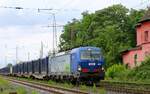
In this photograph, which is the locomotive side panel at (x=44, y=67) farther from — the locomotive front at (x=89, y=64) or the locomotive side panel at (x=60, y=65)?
the locomotive front at (x=89, y=64)

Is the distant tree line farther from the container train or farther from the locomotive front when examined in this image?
the locomotive front

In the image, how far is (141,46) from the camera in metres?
56.3

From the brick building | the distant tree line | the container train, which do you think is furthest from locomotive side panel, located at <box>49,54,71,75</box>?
the distant tree line

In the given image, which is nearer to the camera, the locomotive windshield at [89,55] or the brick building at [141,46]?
the locomotive windshield at [89,55]

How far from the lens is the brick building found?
54188mm

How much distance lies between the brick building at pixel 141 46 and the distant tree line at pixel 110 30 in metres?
6.53

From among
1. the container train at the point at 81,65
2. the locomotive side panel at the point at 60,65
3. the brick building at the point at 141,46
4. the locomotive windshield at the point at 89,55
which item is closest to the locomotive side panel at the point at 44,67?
the locomotive side panel at the point at 60,65

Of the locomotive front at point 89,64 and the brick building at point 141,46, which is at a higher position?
the brick building at point 141,46

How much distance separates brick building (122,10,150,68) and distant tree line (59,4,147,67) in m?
6.53

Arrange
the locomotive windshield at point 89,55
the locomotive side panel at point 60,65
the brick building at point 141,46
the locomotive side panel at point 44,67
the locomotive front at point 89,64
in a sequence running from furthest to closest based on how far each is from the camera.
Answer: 1. the brick building at point 141,46
2. the locomotive side panel at point 44,67
3. the locomotive side panel at point 60,65
4. the locomotive windshield at point 89,55
5. the locomotive front at point 89,64

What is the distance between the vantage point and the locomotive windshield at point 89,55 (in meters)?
36.2

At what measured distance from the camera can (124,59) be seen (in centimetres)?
6072

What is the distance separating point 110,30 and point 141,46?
19.7 metres

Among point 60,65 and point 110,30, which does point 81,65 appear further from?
point 110,30
